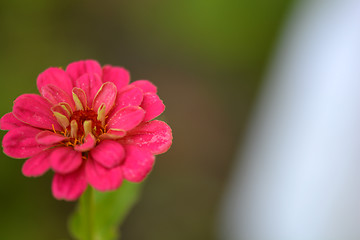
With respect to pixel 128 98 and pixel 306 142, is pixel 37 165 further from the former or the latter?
pixel 306 142

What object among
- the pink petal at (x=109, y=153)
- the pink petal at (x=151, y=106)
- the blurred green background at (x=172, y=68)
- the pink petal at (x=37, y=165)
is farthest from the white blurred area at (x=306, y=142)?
the pink petal at (x=37, y=165)

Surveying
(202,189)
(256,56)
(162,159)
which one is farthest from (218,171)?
(256,56)

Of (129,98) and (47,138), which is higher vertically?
(129,98)

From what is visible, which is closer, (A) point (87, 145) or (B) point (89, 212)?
(A) point (87, 145)

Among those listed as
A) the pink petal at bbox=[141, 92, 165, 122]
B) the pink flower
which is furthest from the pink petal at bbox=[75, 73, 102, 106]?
the pink petal at bbox=[141, 92, 165, 122]

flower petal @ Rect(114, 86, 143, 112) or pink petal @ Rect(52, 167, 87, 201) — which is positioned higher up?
flower petal @ Rect(114, 86, 143, 112)

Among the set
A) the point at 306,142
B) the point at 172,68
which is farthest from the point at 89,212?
the point at 172,68

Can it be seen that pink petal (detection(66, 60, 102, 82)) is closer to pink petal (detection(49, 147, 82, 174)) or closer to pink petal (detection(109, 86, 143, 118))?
pink petal (detection(109, 86, 143, 118))
